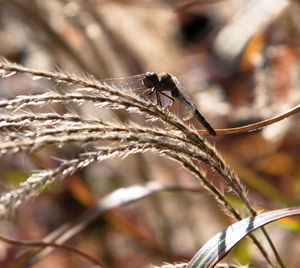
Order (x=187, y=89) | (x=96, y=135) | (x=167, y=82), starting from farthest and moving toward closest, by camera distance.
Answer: (x=187, y=89)
(x=167, y=82)
(x=96, y=135)

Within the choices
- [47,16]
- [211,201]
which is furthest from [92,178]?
[47,16]


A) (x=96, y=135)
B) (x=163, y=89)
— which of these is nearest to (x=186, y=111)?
(x=163, y=89)

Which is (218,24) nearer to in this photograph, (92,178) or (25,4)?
(92,178)

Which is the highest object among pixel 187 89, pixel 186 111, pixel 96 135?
pixel 187 89

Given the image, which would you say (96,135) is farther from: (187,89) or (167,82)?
(187,89)

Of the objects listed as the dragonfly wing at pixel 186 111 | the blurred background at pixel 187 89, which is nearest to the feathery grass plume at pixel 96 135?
the dragonfly wing at pixel 186 111

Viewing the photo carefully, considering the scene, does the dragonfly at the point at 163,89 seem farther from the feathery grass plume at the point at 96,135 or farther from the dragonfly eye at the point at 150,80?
the feathery grass plume at the point at 96,135

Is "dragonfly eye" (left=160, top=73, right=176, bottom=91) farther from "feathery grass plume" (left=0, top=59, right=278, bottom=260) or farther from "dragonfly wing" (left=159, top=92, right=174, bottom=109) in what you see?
"feathery grass plume" (left=0, top=59, right=278, bottom=260)
